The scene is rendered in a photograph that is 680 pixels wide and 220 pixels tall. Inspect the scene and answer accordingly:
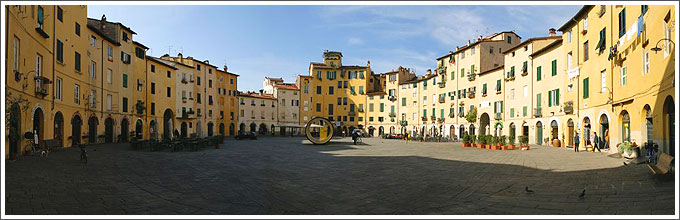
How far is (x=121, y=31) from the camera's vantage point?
33969 millimetres

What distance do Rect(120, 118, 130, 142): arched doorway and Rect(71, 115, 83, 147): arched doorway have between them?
783cm

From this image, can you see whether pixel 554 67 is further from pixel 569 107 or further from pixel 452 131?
pixel 452 131

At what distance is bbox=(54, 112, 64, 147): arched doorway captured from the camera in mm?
22578

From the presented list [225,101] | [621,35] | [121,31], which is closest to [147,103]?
[121,31]

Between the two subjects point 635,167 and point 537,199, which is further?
point 635,167

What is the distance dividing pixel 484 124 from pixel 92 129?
137 ft

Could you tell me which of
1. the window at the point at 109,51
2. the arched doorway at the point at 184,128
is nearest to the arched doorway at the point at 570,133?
the window at the point at 109,51

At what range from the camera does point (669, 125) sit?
13.7 metres

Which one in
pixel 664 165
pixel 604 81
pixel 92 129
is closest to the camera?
pixel 664 165

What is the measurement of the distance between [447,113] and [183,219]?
51.1 meters

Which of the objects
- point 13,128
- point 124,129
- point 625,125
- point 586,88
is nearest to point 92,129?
point 124,129

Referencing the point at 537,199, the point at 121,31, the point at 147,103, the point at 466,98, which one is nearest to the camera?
the point at 537,199

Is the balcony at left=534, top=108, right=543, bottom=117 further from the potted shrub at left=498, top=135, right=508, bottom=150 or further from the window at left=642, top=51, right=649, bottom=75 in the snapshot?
the window at left=642, top=51, right=649, bottom=75

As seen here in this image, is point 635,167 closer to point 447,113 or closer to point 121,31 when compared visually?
point 121,31
